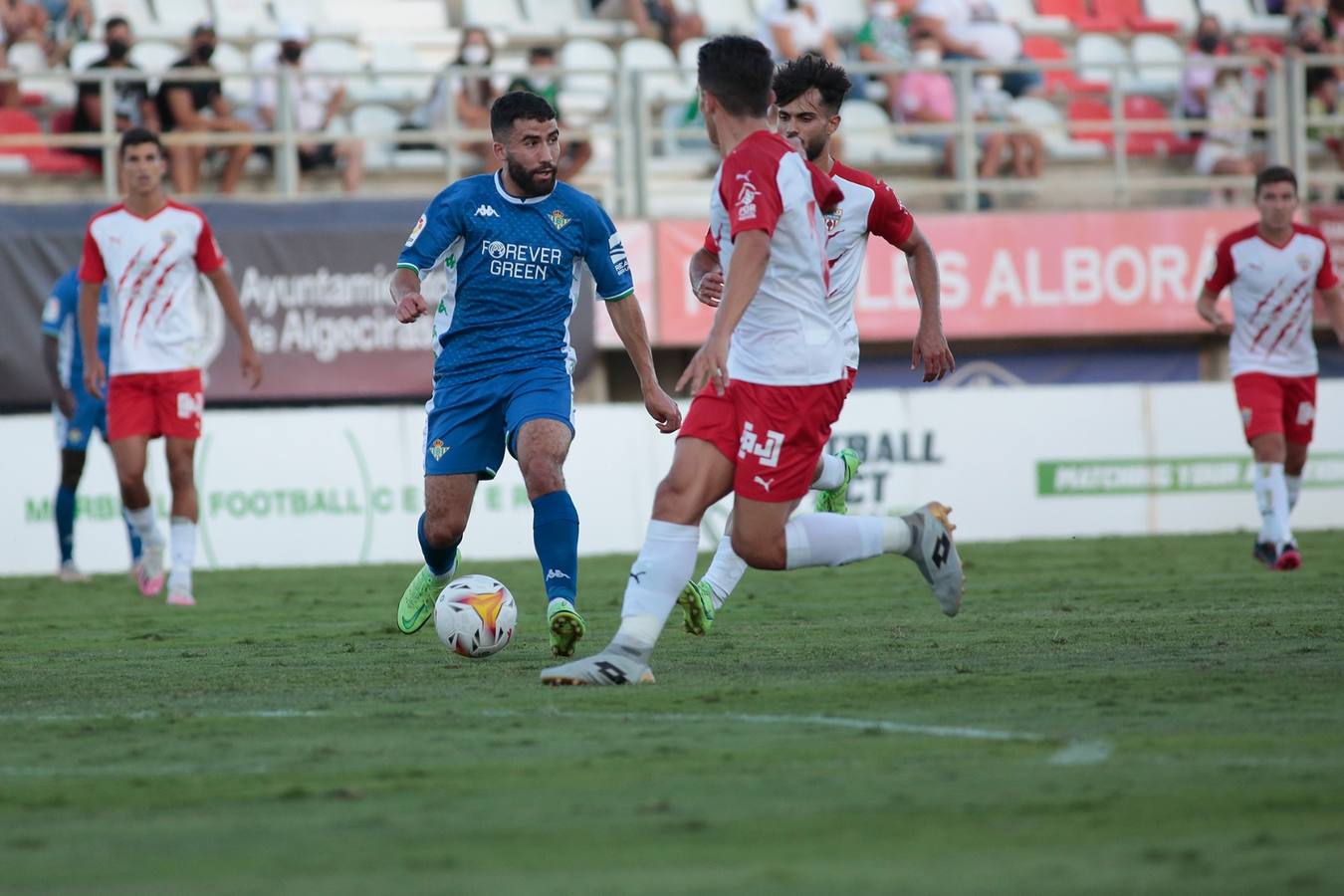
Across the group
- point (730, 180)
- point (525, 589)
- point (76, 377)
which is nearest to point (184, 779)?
point (730, 180)

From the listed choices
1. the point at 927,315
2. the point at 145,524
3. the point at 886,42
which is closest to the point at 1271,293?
the point at 927,315

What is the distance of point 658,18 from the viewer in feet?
74.2

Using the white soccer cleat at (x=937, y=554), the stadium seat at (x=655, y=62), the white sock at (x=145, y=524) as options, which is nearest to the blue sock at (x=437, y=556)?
the white soccer cleat at (x=937, y=554)

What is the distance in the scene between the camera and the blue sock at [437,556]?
28.1ft

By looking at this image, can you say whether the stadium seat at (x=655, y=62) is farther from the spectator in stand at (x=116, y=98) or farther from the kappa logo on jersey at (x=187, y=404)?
the kappa logo on jersey at (x=187, y=404)

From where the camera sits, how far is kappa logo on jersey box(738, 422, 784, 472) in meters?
6.77

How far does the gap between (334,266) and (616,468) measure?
135 inches

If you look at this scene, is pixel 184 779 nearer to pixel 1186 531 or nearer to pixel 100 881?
pixel 100 881

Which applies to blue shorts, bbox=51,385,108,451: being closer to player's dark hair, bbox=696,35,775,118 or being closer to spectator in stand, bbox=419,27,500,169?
spectator in stand, bbox=419,27,500,169

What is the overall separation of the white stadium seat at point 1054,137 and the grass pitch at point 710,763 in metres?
13.3

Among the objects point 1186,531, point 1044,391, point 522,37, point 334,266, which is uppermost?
point 522,37

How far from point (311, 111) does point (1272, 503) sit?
10562 millimetres

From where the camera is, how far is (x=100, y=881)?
156 inches

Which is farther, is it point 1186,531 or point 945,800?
point 1186,531
